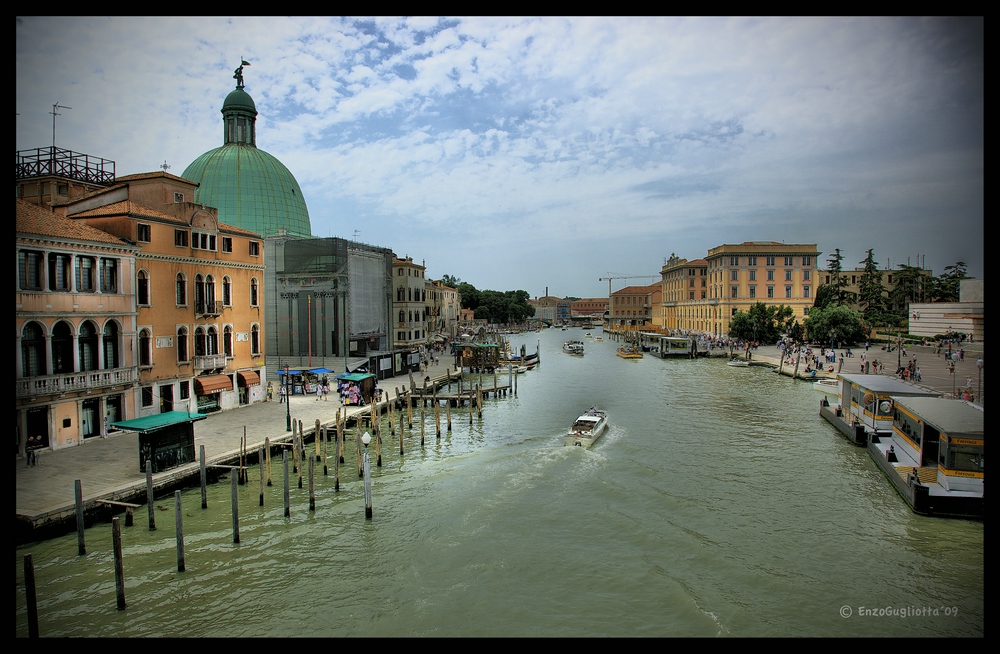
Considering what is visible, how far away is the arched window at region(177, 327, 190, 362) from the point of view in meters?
19.3

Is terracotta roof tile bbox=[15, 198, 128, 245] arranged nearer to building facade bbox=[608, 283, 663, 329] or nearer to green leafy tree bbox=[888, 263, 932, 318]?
green leafy tree bbox=[888, 263, 932, 318]

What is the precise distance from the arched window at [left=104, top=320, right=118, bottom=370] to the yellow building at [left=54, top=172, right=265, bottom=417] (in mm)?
705

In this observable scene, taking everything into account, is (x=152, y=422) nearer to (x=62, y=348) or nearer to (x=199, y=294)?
(x=62, y=348)

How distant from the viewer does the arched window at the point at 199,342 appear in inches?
789

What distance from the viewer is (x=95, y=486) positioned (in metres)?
12.4

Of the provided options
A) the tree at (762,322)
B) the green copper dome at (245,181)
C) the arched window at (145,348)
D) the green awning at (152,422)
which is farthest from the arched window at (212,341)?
the tree at (762,322)

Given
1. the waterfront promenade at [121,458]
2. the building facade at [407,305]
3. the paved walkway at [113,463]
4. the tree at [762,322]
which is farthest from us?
the tree at [762,322]

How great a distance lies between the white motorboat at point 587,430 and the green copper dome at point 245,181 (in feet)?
85.7

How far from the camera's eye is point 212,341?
20906mm

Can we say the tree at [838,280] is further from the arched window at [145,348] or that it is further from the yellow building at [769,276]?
the arched window at [145,348]

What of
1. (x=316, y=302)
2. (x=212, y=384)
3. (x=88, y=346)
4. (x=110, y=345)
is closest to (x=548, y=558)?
(x=88, y=346)

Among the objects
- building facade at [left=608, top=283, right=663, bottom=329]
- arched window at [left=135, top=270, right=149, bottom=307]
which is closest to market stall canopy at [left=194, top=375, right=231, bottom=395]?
arched window at [left=135, top=270, right=149, bottom=307]

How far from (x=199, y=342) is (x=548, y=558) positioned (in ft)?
51.6
